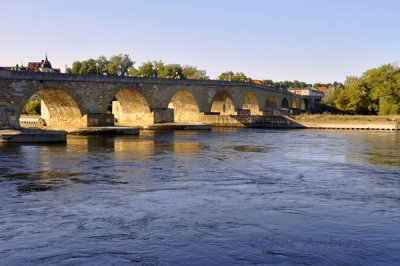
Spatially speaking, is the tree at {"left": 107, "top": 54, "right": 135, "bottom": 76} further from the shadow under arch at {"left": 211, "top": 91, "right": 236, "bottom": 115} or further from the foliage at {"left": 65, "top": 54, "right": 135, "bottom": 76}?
the shadow under arch at {"left": 211, "top": 91, "right": 236, "bottom": 115}

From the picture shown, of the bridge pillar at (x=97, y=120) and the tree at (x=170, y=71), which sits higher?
the tree at (x=170, y=71)

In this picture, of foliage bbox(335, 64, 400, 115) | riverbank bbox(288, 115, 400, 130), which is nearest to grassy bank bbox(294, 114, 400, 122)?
riverbank bbox(288, 115, 400, 130)

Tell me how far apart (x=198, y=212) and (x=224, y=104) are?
179 ft

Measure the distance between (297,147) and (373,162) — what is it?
329 inches

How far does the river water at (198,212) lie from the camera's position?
9.11 metres

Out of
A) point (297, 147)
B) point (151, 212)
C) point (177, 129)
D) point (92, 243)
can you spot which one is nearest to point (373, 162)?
point (297, 147)

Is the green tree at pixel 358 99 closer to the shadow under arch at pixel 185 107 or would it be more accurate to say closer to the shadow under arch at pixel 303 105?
the shadow under arch at pixel 185 107

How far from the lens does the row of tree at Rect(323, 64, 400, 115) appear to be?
71.7 m

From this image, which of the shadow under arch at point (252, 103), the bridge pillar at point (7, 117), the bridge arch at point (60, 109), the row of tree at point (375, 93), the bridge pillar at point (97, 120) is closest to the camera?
the bridge pillar at point (7, 117)

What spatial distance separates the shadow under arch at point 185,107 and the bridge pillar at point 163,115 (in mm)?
5970

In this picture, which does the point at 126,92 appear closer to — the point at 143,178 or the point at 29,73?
the point at 29,73

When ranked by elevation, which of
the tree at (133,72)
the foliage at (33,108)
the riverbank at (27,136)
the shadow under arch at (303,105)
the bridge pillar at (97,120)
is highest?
the tree at (133,72)

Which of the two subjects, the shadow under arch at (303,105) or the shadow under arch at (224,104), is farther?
the shadow under arch at (303,105)

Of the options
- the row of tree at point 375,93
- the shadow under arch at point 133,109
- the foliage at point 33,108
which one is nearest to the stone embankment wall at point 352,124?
the shadow under arch at point 133,109
